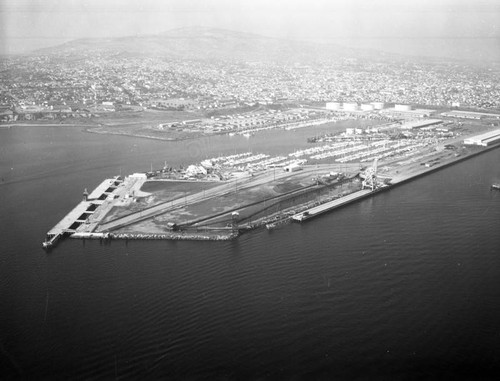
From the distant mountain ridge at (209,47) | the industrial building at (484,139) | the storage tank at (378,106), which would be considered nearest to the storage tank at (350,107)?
the storage tank at (378,106)

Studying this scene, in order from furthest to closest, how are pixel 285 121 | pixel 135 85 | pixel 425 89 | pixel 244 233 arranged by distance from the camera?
pixel 425 89
pixel 135 85
pixel 285 121
pixel 244 233

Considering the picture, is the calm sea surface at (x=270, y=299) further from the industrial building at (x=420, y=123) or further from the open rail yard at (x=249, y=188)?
the industrial building at (x=420, y=123)

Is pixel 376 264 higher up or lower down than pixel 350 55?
lower down

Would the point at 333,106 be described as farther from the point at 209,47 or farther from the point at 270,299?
the point at 209,47

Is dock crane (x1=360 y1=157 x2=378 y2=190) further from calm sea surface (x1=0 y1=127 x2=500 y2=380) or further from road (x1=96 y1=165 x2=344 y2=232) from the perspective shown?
road (x1=96 y1=165 x2=344 y2=232)

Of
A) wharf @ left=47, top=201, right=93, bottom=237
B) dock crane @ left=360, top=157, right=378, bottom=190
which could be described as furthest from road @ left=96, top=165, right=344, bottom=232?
dock crane @ left=360, top=157, right=378, bottom=190

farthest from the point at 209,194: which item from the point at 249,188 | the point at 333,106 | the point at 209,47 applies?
the point at 209,47

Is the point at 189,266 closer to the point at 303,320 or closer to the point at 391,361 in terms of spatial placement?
the point at 303,320

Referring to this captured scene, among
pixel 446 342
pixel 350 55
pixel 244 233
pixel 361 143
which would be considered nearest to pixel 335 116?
pixel 361 143
